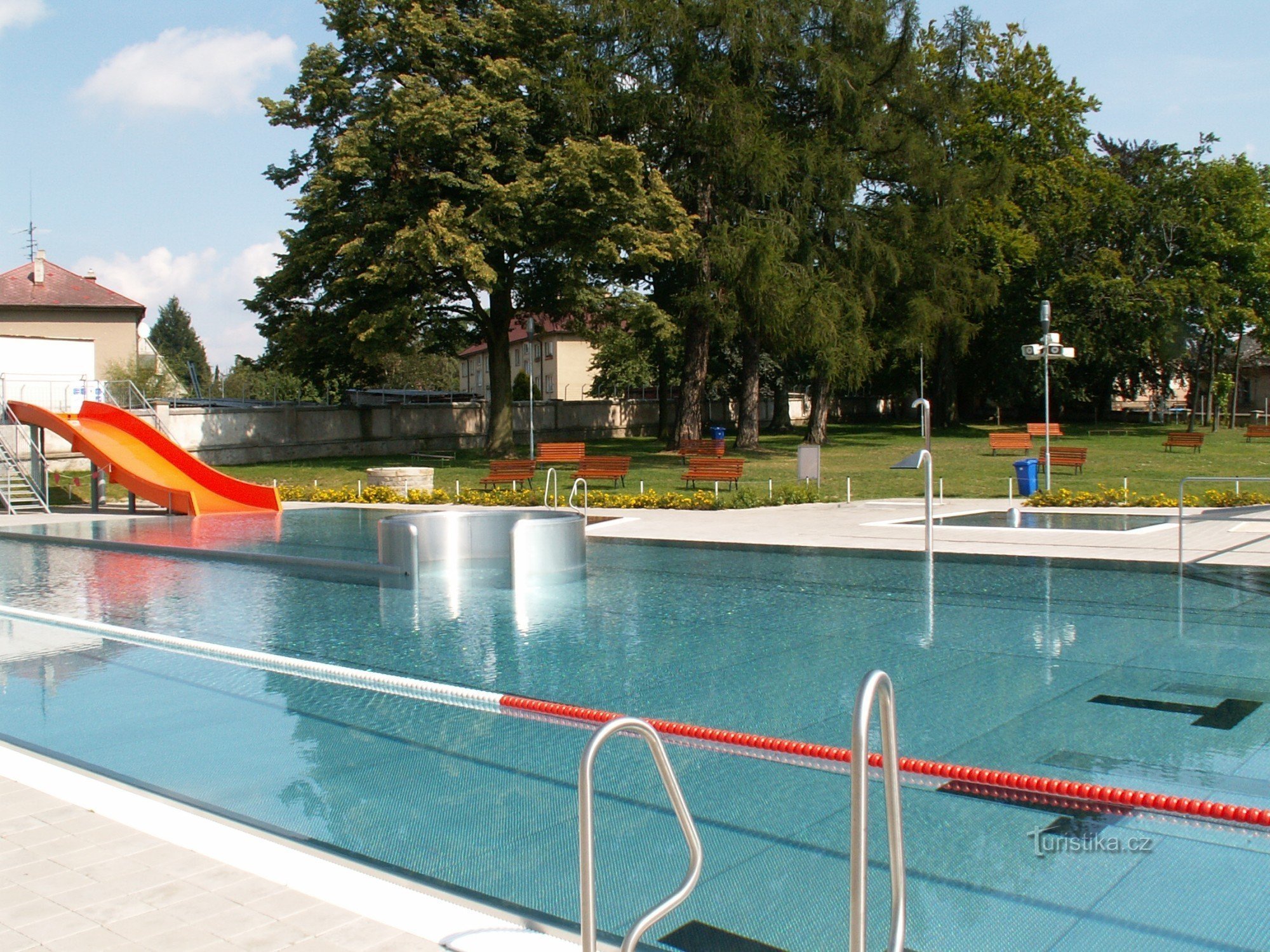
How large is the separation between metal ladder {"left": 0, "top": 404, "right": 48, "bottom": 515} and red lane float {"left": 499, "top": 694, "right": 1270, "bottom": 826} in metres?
25.7

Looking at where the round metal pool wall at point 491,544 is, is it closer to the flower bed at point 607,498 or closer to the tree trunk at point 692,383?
the flower bed at point 607,498

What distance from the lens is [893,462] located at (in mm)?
35531

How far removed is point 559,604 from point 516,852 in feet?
22.9

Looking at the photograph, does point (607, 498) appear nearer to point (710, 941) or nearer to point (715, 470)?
point (715, 470)

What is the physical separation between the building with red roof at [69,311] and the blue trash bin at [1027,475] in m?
47.1

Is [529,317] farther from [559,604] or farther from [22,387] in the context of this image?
[559,604]

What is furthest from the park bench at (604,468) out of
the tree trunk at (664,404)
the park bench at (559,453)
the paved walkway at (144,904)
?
the tree trunk at (664,404)

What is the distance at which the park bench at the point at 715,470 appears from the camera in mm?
24703

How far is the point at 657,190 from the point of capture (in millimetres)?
33156

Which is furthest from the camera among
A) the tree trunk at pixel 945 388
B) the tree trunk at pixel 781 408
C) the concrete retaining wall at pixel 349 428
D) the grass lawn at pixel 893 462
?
the tree trunk at pixel 781 408

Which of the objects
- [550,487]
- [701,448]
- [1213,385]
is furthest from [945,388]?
[550,487]

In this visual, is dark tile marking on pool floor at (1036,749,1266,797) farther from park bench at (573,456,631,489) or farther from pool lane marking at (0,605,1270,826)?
park bench at (573,456,631,489)

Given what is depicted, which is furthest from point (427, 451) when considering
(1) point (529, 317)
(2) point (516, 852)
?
(2) point (516, 852)

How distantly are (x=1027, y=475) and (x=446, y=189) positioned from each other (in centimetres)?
2002
